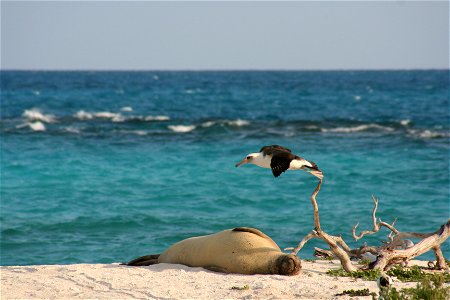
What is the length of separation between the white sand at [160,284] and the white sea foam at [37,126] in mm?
28214

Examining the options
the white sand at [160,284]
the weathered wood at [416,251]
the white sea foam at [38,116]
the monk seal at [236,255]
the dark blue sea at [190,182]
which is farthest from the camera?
the white sea foam at [38,116]

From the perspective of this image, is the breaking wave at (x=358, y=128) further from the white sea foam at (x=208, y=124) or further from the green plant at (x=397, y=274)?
the green plant at (x=397, y=274)

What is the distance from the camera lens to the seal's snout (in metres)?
11.6

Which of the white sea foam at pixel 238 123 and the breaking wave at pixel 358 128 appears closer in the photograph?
the breaking wave at pixel 358 128

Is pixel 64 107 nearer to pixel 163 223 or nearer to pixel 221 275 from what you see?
pixel 163 223

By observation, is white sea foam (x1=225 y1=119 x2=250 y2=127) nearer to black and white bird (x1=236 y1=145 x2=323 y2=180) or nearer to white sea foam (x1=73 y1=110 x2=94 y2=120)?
white sea foam (x1=73 y1=110 x2=94 y2=120)

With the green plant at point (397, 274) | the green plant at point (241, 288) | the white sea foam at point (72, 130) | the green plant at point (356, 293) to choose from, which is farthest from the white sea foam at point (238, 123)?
the green plant at point (356, 293)

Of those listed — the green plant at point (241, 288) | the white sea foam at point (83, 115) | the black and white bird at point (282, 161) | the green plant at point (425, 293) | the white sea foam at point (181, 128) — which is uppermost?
the black and white bird at point (282, 161)

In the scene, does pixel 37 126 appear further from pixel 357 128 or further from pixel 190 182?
pixel 190 182

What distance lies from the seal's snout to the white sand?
0.44ft

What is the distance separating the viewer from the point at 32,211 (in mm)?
20594

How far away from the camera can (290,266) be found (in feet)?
38.2

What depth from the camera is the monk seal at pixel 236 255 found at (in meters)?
11.8

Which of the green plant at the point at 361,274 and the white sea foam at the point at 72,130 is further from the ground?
the green plant at the point at 361,274
